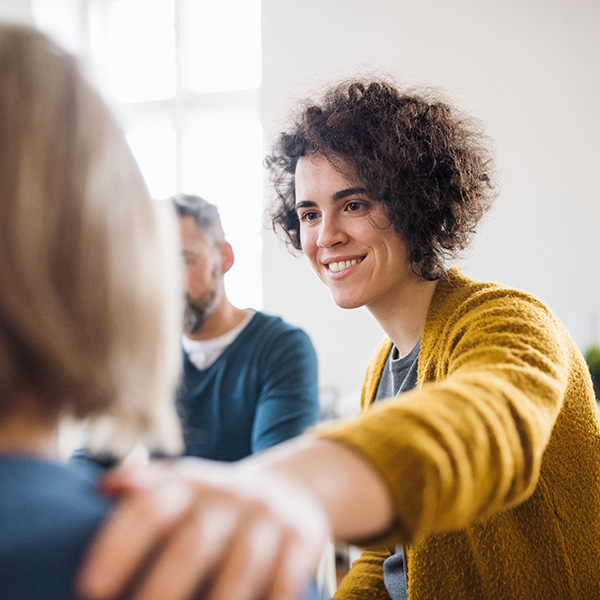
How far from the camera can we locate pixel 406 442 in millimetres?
429

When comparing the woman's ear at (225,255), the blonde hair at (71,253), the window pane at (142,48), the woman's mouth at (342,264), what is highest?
the window pane at (142,48)

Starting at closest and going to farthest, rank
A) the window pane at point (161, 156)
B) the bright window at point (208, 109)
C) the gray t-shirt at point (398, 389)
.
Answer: the gray t-shirt at point (398, 389), the bright window at point (208, 109), the window pane at point (161, 156)

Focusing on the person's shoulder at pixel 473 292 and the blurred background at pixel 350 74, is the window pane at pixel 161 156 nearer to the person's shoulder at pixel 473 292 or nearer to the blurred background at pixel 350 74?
the blurred background at pixel 350 74

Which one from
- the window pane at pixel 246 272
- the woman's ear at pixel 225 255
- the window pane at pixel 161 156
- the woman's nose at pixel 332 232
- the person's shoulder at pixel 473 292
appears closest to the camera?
the person's shoulder at pixel 473 292

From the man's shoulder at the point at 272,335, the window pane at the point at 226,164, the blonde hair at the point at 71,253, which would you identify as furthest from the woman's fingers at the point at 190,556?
the window pane at the point at 226,164

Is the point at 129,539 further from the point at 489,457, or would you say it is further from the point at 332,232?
the point at 332,232

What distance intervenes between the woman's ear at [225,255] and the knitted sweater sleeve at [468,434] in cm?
117

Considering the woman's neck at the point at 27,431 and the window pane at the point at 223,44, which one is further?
the window pane at the point at 223,44

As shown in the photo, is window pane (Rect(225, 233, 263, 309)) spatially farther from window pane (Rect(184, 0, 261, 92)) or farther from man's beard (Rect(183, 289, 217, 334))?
man's beard (Rect(183, 289, 217, 334))

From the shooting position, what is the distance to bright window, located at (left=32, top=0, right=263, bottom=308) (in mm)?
4312

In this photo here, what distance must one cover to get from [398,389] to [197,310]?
2.25ft

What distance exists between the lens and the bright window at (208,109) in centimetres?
431

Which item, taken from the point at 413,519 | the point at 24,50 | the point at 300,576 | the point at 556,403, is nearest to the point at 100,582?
the point at 300,576

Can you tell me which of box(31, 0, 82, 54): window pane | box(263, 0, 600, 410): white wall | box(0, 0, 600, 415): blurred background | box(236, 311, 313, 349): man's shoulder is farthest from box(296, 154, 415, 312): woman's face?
box(31, 0, 82, 54): window pane
